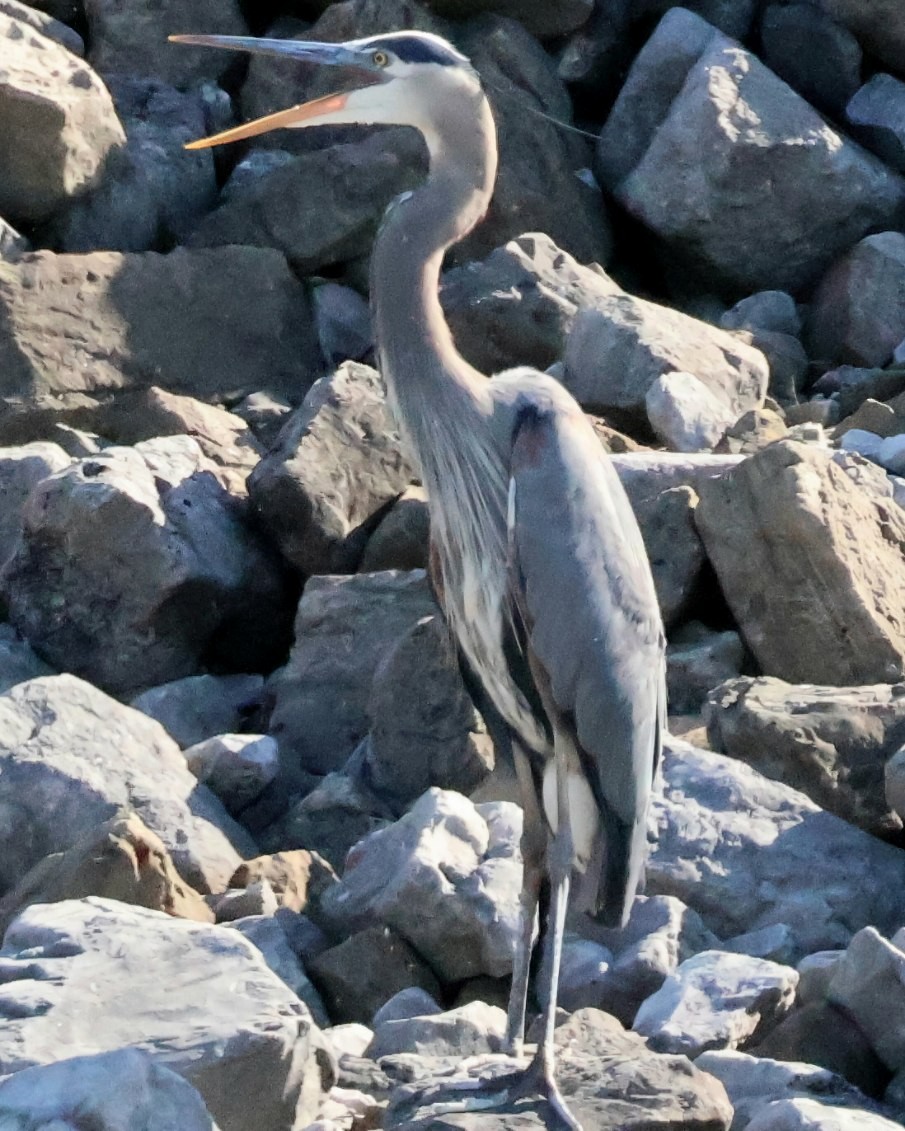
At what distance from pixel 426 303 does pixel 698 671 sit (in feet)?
7.67

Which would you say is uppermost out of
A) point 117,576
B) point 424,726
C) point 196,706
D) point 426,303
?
point 426,303

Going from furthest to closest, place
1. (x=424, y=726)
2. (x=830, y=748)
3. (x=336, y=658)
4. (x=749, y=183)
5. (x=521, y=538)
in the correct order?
(x=749, y=183), (x=336, y=658), (x=424, y=726), (x=830, y=748), (x=521, y=538)

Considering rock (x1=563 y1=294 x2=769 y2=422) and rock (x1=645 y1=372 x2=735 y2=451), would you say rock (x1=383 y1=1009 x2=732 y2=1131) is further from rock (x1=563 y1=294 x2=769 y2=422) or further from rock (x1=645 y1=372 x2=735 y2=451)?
rock (x1=563 y1=294 x2=769 y2=422)

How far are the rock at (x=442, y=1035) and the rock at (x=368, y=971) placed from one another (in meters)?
0.35

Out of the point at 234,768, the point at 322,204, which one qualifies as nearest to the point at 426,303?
the point at 234,768

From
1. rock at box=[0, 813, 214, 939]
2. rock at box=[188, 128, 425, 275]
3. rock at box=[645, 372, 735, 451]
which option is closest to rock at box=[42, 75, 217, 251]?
rock at box=[188, 128, 425, 275]

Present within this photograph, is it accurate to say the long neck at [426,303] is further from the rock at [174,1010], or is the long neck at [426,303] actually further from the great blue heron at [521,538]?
the rock at [174,1010]

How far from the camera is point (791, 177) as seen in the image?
32.1 feet

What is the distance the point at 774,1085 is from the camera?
13.6ft

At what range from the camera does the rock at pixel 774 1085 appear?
13.4ft

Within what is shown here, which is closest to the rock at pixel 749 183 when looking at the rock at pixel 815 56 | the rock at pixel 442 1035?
the rock at pixel 815 56

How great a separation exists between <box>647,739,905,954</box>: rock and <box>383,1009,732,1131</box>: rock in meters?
1.23

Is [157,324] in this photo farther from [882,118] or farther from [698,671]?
[882,118]

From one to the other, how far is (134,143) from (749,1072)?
21.4 feet
